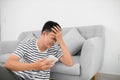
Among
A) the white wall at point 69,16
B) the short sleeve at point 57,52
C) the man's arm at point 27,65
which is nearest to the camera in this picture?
the man's arm at point 27,65

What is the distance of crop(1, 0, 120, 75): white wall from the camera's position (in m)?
2.61

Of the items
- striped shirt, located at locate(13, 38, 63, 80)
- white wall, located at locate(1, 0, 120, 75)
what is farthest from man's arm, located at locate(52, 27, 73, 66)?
white wall, located at locate(1, 0, 120, 75)

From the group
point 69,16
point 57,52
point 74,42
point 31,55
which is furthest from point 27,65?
point 69,16

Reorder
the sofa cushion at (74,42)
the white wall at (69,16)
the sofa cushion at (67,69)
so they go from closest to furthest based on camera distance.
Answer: the sofa cushion at (67,69) < the sofa cushion at (74,42) < the white wall at (69,16)

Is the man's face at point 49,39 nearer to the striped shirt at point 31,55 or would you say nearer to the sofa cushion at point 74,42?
the striped shirt at point 31,55

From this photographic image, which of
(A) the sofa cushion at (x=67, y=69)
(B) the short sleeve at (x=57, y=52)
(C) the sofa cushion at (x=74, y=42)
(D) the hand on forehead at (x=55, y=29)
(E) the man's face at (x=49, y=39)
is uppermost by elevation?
(D) the hand on forehead at (x=55, y=29)

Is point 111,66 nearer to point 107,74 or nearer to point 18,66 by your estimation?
point 107,74

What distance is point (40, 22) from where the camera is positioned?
3.12 m

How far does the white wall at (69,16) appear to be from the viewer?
8.56ft

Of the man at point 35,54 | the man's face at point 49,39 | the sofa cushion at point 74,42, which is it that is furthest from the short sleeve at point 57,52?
the sofa cushion at point 74,42

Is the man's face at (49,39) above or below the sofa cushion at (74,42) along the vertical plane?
above

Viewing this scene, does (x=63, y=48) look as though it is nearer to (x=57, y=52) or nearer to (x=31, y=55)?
(x=57, y=52)

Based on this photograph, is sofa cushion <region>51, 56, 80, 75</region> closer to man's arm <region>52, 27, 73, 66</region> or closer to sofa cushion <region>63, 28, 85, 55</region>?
man's arm <region>52, 27, 73, 66</region>

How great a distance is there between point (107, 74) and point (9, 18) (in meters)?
2.05
